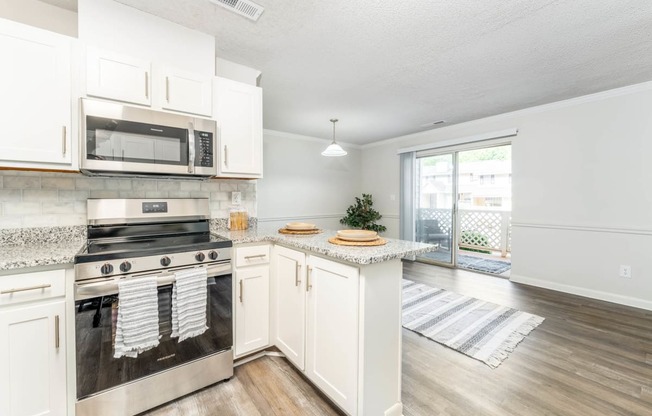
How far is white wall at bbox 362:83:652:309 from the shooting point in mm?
3018

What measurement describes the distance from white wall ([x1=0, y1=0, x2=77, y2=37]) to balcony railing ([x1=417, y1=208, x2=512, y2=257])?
5092 mm

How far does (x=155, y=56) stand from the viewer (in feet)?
6.40

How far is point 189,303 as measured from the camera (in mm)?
1644

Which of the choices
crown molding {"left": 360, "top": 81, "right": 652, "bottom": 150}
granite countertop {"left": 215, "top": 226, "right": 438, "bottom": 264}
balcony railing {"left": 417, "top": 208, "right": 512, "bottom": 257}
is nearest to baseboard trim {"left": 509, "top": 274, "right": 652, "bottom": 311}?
balcony railing {"left": 417, "top": 208, "right": 512, "bottom": 257}

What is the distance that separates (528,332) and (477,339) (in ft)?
1.74

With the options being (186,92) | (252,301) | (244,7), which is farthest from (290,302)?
(244,7)

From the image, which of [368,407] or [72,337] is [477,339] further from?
[72,337]

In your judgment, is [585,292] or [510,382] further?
[585,292]

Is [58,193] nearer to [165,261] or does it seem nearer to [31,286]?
[31,286]

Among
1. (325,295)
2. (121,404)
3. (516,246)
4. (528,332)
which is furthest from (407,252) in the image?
(516,246)

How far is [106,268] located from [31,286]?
287 mm

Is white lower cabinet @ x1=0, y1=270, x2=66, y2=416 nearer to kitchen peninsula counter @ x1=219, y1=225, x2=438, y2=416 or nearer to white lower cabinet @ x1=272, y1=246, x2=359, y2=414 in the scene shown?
kitchen peninsula counter @ x1=219, y1=225, x2=438, y2=416

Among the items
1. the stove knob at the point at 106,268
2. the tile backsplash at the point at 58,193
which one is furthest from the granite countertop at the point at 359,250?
the tile backsplash at the point at 58,193

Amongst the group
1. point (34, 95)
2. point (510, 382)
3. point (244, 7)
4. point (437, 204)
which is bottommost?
point (510, 382)
